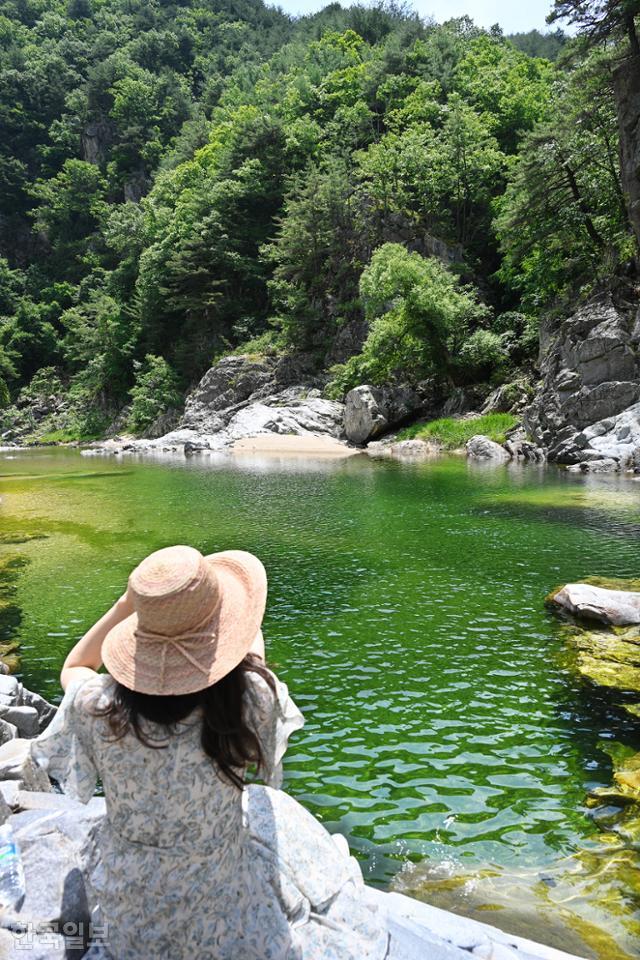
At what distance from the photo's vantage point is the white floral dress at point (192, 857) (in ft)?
7.99

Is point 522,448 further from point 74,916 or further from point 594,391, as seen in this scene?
point 74,916

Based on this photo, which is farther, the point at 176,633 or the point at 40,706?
the point at 40,706

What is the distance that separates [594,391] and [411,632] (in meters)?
26.6

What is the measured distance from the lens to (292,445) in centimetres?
4672

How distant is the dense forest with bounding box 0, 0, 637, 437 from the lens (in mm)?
39844

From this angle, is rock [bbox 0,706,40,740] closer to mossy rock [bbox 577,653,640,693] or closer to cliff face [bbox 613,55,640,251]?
mossy rock [bbox 577,653,640,693]

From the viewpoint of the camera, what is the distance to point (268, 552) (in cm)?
1458

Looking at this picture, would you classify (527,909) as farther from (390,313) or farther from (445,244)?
(445,244)

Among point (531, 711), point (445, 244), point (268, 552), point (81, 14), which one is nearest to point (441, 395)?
point (445, 244)

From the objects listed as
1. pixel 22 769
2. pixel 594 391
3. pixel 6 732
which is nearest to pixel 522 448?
pixel 594 391

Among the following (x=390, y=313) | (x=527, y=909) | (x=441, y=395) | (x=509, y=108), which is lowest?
(x=527, y=909)

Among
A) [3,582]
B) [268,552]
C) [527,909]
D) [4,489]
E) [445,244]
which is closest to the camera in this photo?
[527,909]

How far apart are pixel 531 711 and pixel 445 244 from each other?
5270 cm

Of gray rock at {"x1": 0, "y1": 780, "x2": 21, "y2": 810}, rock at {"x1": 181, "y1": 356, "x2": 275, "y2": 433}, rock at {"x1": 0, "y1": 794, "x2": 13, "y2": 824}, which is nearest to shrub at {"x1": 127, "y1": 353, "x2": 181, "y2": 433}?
rock at {"x1": 181, "y1": 356, "x2": 275, "y2": 433}
